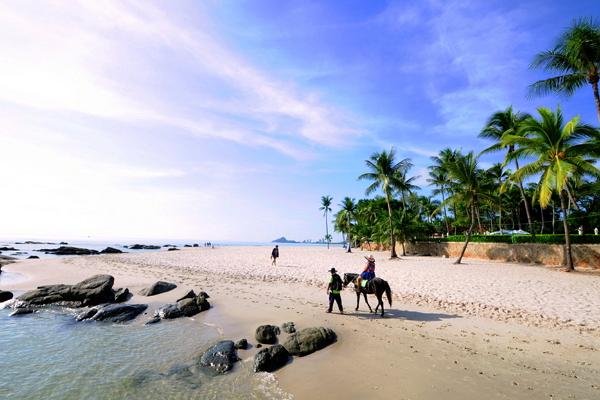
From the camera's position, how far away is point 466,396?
17.7ft

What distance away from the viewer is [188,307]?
12.2 meters

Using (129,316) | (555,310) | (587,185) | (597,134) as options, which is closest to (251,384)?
(129,316)

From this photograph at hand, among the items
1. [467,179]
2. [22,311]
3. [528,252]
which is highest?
[467,179]

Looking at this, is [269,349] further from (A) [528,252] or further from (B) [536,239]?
(B) [536,239]

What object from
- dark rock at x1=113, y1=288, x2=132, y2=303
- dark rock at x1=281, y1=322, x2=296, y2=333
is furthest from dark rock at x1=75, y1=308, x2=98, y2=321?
dark rock at x1=281, y1=322, x2=296, y2=333

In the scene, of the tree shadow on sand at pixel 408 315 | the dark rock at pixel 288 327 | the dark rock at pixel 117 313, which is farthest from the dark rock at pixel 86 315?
the tree shadow on sand at pixel 408 315

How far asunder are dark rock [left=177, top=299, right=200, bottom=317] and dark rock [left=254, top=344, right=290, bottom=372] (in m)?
5.85

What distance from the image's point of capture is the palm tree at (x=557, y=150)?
20031 millimetres

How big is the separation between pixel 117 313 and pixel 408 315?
11525 mm

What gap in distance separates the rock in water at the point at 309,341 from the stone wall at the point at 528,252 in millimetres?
24707

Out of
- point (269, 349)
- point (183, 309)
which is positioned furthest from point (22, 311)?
point (269, 349)

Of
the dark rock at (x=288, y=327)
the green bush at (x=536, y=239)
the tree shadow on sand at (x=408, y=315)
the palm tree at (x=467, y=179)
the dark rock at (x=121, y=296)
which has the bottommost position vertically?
the dark rock at (x=121, y=296)

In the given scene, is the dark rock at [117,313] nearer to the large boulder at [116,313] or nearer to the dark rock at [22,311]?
the large boulder at [116,313]

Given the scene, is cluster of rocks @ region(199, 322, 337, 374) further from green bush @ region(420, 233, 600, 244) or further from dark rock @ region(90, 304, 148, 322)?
green bush @ region(420, 233, 600, 244)
